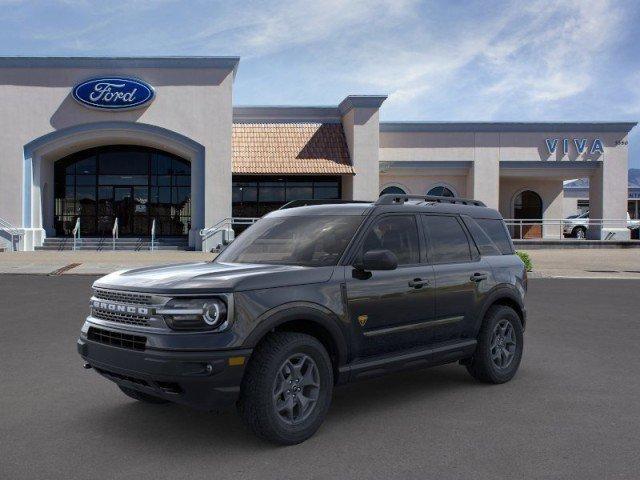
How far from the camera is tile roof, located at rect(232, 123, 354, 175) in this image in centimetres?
2986

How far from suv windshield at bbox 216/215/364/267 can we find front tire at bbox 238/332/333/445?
77cm

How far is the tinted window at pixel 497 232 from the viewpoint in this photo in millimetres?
6621

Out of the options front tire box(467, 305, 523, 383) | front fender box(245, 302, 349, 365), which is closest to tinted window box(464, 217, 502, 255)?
front tire box(467, 305, 523, 383)

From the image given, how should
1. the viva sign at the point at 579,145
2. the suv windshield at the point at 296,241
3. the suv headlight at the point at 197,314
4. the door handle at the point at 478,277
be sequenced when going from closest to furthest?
the suv headlight at the point at 197,314 → the suv windshield at the point at 296,241 → the door handle at the point at 478,277 → the viva sign at the point at 579,145

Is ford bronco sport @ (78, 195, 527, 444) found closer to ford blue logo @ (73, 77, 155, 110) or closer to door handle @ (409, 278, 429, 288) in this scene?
door handle @ (409, 278, 429, 288)

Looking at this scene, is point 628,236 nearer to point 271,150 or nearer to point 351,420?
point 271,150

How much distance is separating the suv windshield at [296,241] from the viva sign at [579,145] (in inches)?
1211

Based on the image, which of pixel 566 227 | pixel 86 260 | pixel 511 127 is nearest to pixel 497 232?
pixel 86 260

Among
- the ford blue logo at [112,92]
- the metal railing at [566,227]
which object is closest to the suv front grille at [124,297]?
the ford blue logo at [112,92]

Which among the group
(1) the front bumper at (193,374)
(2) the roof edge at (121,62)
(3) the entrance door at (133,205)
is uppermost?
(2) the roof edge at (121,62)

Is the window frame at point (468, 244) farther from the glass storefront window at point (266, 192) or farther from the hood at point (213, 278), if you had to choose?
the glass storefront window at point (266, 192)

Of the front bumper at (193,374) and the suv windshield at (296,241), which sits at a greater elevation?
the suv windshield at (296,241)

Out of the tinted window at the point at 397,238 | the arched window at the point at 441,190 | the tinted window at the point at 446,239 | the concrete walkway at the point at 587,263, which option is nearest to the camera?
the tinted window at the point at 397,238

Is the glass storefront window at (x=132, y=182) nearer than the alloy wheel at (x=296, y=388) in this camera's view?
No
